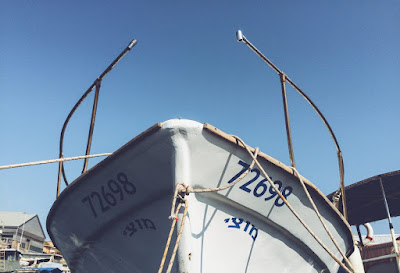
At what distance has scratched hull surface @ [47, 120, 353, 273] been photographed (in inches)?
159

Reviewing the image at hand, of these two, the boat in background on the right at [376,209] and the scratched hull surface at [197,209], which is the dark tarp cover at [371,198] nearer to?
the boat in background on the right at [376,209]

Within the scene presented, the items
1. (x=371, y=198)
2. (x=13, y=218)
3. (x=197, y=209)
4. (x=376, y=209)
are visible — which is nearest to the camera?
(x=197, y=209)

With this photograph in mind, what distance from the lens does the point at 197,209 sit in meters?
4.19

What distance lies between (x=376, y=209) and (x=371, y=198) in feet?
4.30

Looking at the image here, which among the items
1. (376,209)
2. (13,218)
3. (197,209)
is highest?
(13,218)

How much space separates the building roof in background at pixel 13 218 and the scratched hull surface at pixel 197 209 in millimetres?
33332

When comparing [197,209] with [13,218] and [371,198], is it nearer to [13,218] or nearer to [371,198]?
[371,198]

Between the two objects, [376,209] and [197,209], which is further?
[376,209]

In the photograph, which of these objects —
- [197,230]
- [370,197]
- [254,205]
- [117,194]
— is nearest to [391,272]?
[370,197]

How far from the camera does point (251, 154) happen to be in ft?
13.2

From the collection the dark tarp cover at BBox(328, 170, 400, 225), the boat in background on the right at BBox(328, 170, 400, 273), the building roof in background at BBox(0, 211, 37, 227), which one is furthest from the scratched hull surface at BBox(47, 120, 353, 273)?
the building roof in background at BBox(0, 211, 37, 227)

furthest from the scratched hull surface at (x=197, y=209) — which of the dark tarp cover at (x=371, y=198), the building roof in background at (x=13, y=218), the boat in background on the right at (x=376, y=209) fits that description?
the building roof in background at (x=13, y=218)

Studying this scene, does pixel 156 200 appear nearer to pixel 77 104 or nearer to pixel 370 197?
pixel 77 104

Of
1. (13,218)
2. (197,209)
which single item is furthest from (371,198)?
(13,218)
